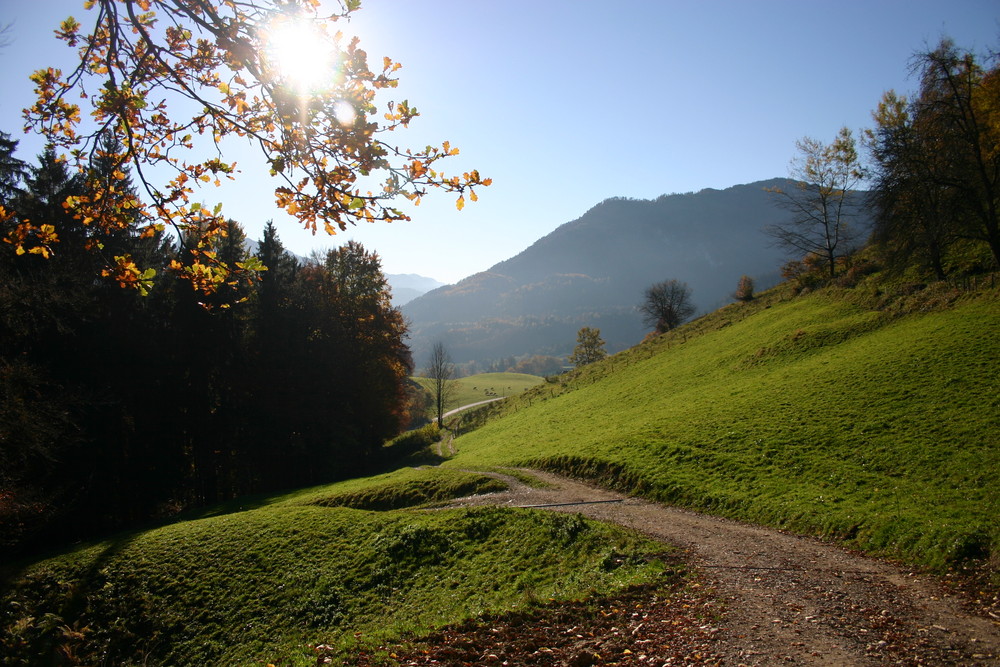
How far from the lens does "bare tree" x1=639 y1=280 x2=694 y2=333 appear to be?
74.8 meters

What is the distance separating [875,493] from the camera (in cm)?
1329

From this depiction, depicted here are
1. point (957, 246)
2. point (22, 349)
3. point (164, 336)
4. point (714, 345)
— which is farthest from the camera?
point (714, 345)

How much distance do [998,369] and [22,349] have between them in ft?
134

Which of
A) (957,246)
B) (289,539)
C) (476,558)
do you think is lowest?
(476,558)

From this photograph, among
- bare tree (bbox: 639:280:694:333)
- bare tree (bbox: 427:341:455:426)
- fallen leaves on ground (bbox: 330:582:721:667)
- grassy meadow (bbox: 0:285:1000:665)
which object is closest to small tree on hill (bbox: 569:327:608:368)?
bare tree (bbox: 639:280:694:333)

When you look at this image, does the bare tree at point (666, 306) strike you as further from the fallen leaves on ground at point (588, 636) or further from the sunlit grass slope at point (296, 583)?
the fallen leaves on ground at point (588, 636)

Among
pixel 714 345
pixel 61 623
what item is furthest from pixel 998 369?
pixel 61 623

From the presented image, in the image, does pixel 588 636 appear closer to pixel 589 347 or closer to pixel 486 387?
pixel 589 347

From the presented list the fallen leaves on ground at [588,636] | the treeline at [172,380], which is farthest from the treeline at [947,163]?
the treeline at [172,380]

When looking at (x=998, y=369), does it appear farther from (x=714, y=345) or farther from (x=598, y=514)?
(x=714, y=345)

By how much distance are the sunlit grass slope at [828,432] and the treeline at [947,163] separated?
376 centimetres

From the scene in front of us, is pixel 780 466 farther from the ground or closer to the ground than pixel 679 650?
closer to the ground

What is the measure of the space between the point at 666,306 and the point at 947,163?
53.0m

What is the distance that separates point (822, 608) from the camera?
8.30 metres
